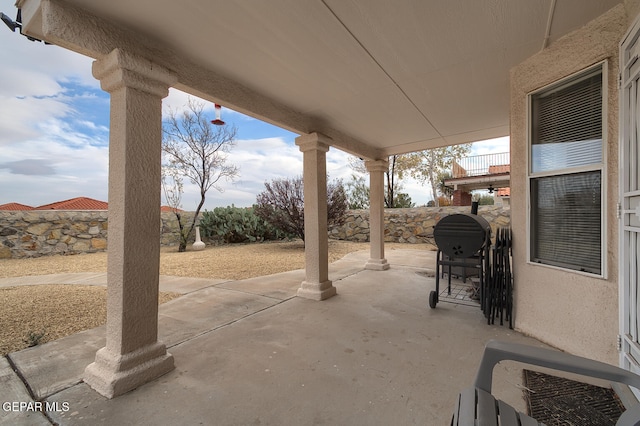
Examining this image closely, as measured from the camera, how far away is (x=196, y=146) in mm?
9062

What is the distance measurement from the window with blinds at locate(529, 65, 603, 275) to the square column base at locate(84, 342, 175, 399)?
3369 millimetres

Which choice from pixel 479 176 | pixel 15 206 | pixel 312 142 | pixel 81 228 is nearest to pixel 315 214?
pixel 312 142

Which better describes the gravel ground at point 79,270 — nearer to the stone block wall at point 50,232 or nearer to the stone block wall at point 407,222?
the stone block wall at point 50,232

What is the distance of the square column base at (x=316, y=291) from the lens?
12.4ft

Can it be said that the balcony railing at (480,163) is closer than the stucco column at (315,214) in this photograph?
No

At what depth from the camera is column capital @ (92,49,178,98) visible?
184 cm

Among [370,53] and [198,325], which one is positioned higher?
[370,53]

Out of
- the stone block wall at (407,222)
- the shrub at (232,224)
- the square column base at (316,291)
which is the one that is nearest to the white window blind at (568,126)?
the square column base at (316,291)

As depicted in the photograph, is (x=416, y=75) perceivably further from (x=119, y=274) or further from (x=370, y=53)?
(x=119, y=274)

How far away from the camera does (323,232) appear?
12.6 feet

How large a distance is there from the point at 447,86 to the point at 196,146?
329 inches

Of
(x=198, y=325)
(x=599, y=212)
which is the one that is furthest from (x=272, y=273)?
(x=599, y=212)

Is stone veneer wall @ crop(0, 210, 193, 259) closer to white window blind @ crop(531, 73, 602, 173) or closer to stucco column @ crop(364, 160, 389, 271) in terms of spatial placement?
stucco column @ crop(364, 160, 389, 271)

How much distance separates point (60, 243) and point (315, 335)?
841cm
